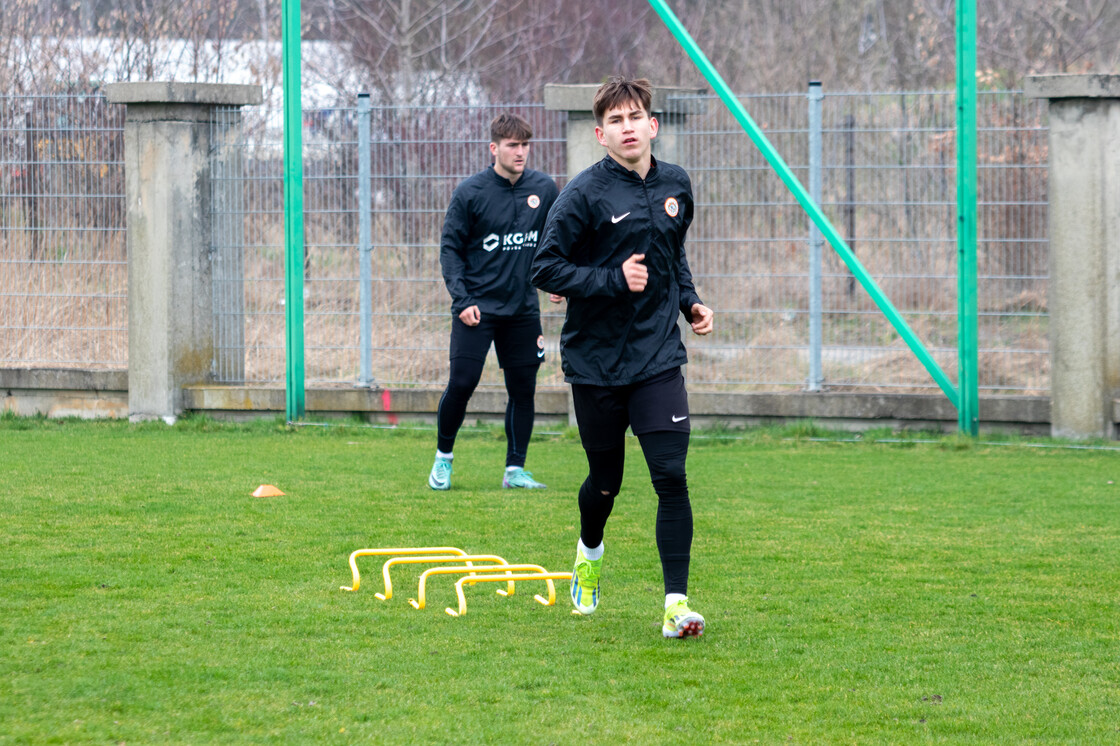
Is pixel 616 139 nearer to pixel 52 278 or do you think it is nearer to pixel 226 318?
pixel 226 318

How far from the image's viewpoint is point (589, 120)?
10766mm

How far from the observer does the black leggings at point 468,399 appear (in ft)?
26.8

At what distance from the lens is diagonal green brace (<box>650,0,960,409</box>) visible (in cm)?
1016

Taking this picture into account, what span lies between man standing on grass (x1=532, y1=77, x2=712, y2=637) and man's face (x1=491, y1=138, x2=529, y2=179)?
2.92 metres

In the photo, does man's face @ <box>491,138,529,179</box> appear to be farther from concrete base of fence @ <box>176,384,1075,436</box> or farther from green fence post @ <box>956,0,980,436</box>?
green fence post @ <box>956,0,980,436</box>

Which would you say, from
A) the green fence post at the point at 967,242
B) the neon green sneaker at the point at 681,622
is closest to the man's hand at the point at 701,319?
the neon green sneaker at the point at 681,622

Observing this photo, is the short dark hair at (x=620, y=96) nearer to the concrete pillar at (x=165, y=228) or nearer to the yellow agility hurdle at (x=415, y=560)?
the yellow agility hurdle at (x=415, y=560)

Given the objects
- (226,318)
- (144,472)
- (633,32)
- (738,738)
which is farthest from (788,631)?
(633,32)

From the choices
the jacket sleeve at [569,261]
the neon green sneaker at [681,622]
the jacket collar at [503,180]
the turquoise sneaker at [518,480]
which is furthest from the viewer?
the turquoise sneaker at [518,480]

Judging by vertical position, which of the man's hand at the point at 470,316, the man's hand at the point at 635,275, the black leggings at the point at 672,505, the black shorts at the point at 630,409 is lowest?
the black leggings at the point at 672,505

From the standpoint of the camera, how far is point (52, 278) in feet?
39.1

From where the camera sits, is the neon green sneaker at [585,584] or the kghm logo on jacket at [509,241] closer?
the neon green sneaker at [585,584]

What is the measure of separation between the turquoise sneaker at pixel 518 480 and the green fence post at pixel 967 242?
3.64 m

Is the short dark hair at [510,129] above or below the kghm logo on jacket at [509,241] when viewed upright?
above
